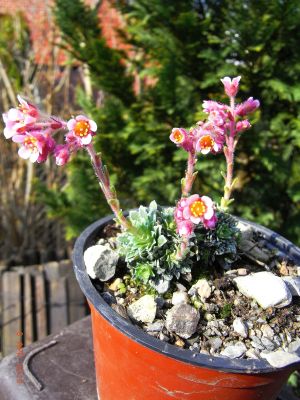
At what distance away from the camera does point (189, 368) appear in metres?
0.80

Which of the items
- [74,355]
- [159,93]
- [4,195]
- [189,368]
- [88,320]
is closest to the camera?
[189,368]

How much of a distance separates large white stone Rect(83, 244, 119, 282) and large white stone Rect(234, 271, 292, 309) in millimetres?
314

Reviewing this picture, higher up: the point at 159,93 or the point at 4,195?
the point at 159,93

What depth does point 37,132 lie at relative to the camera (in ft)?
2.72

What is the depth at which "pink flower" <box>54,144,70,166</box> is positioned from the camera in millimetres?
848

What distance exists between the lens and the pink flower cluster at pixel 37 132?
0.83 meters

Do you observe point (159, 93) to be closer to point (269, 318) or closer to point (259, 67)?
point (259, 67)

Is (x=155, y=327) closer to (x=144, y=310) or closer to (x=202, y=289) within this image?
(x=144, y=310)

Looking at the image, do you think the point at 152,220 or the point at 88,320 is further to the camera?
the point at 88,320

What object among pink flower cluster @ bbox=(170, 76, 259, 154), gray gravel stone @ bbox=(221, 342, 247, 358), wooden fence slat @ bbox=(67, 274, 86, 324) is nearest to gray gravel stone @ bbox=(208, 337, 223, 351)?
gray gravel stone @ bbox=(221, 342, 247, 358)

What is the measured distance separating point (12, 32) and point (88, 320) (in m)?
2.17

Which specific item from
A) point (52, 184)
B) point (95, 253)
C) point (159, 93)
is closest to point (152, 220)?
point (95, 253)

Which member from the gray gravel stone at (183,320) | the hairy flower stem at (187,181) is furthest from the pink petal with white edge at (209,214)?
the gray gravel stone at (183,320)

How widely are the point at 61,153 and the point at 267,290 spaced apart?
1.75 feet
